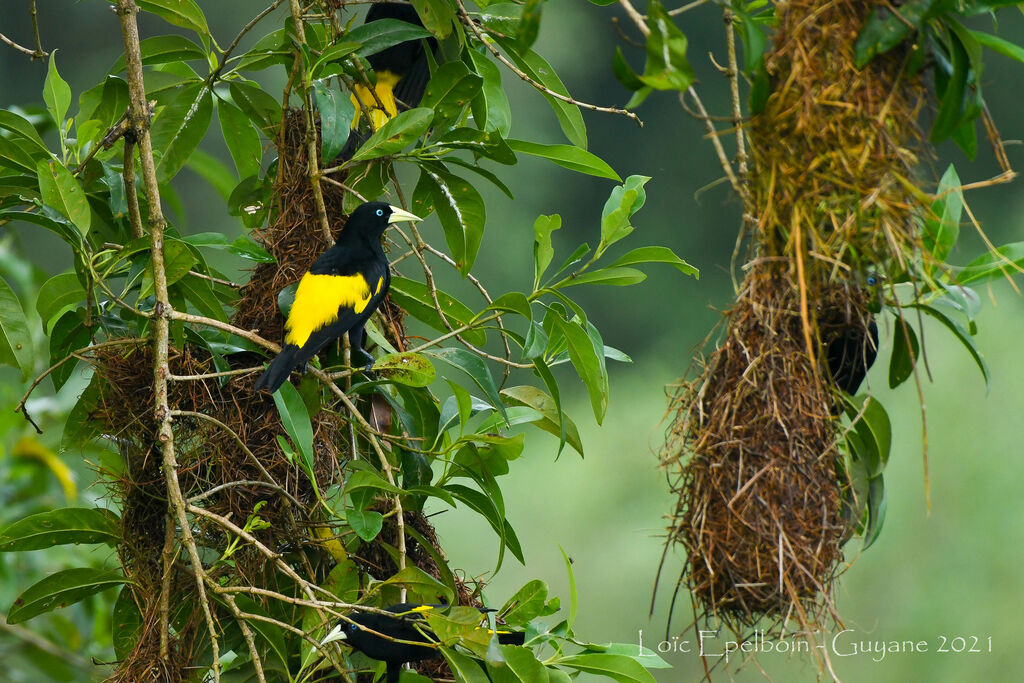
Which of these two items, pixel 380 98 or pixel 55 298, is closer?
pixel 55 298

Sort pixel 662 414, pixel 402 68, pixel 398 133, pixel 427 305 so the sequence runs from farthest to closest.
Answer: pixel 662 414, pixel 402 68, pixel 427 305, pixel 398 133

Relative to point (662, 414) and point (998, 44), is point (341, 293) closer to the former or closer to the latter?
point (998, 44)

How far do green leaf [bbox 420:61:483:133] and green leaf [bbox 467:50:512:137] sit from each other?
10 cm

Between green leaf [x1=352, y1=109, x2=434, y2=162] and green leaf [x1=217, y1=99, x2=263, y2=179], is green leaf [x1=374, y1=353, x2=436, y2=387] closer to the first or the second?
green leaf [x1=352, y1=109, x2=434, y2=162]

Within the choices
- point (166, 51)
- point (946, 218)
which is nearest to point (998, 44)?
point (946, 218)

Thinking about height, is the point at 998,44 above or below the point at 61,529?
above

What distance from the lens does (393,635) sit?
4.05ft

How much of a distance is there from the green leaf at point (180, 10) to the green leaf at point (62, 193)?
0.37 meters

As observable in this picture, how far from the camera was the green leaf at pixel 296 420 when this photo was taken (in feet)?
4.12

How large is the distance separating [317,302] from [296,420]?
18 centimetres

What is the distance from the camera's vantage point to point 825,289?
3.32ft

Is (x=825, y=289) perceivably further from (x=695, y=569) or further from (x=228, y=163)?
(x=228, y=163)

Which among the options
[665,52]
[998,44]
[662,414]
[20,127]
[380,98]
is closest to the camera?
[665,52]

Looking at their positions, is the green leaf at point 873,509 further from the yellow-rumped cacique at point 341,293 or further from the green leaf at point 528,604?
the yellow-rumped cacique at point 341,293
